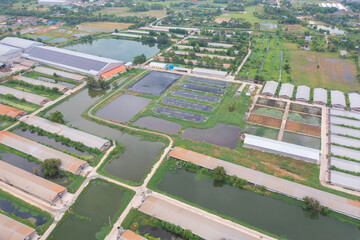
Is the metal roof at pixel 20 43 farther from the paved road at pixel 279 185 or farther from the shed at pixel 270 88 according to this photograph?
the shed at pixel 270 88

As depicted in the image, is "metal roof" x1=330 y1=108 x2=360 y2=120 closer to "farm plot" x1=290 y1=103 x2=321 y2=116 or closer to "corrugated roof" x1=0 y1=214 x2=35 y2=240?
"farm plot" x1=290 y1=103 x2=321 y2=116

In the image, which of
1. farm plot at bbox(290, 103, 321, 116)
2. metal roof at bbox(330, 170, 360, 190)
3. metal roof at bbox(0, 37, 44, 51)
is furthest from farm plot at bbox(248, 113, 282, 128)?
metal roof at bbox(0, 37, 44, 51)

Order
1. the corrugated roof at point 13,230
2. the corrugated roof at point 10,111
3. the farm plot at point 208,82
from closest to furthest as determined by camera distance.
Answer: the corrugated roof at point 13,230 → the corrugated roof at point 10,111 → the farm plot at point 208,82

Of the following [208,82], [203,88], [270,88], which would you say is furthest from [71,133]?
[270,88]

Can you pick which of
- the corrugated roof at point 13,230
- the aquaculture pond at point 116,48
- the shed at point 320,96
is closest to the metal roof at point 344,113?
the shed at point 320,96

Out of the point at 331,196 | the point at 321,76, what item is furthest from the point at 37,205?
the point at 321,76
